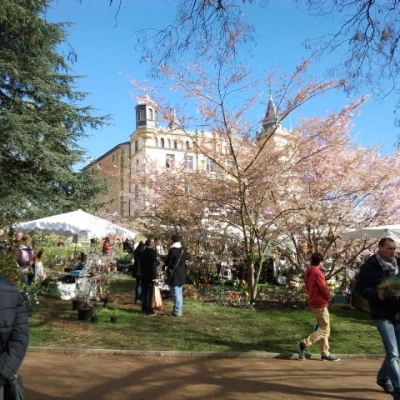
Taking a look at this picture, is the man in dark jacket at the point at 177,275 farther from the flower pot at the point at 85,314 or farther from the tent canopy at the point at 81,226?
the tent canopy at the point at 81,226

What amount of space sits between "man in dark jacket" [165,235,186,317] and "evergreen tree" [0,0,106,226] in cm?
1204

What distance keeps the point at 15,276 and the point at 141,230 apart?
8.72 meters

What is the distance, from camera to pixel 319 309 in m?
6.95

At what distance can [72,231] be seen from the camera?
13.4 metres

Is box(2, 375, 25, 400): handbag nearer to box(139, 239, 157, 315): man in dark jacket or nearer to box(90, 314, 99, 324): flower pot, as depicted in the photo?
box(90, 314, 99, 324): flower pot

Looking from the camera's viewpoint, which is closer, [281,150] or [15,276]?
[15,276]

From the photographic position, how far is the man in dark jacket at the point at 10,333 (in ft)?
8.40

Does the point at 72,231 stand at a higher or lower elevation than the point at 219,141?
lower

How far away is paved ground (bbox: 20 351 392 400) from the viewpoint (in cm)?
492

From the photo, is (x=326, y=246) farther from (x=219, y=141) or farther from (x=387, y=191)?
(x=219, y=141)

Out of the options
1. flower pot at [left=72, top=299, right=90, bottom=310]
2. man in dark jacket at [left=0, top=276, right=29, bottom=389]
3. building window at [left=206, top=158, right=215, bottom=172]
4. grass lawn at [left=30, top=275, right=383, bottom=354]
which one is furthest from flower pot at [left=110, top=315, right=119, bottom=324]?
man in dark jacket at [left=0, top=276, right=29, bottom=389]

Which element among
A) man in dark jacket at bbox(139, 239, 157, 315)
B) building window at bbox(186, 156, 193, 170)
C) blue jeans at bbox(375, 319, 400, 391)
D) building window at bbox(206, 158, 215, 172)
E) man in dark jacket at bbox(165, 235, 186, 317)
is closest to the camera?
blue jeans at bbox(375, 319, 400, 391)

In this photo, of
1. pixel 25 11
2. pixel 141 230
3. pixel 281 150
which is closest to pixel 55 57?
pixel 25 11

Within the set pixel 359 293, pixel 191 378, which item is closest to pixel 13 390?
Answer: pixel 191 378
